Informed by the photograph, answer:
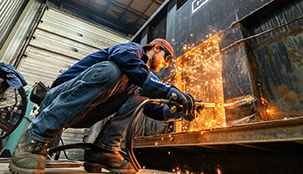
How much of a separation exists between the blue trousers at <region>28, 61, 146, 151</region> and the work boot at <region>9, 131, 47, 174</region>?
0.04 metres

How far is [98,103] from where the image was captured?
3.79 feet

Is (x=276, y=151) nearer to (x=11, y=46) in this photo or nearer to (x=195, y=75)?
(x=195, y=75)

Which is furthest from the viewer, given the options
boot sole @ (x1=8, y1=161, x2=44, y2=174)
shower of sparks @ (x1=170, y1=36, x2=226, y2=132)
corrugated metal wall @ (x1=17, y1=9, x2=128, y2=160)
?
corrugated metal wall @ (x1=17, y1=9, x2=128, y2=160)

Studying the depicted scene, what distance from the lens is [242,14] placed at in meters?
2.05

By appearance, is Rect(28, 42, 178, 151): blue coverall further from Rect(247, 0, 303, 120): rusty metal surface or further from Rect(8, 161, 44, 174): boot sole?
Rect(247, 0, 303, 120): rusty metal surface

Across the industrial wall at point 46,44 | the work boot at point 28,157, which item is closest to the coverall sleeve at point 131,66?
the work boot at point 28,157

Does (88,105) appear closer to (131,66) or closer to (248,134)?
(131,66)

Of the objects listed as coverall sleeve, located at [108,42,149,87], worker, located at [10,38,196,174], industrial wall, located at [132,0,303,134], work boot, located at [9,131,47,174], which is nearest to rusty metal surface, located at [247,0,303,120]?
industrial wall, located at [132,0,303,134]

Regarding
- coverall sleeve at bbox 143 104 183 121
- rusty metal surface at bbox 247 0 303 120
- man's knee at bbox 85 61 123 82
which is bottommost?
coverall sleeve at bbox 143 104 183 121

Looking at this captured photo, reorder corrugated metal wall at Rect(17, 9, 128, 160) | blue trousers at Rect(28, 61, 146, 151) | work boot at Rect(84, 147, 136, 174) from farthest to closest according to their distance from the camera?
corrugated metal wall at Rect(17, 9, 128, 160), work boot at Rect(84, 147, 136, 174), blue trousers at Rect(28, 61, 146, 151)

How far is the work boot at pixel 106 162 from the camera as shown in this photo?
46.2 inches

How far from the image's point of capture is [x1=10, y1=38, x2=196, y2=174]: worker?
0.89 m

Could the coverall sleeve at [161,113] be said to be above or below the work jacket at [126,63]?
below

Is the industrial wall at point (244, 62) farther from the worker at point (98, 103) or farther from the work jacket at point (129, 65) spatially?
the work jacket at point (129, 65)
